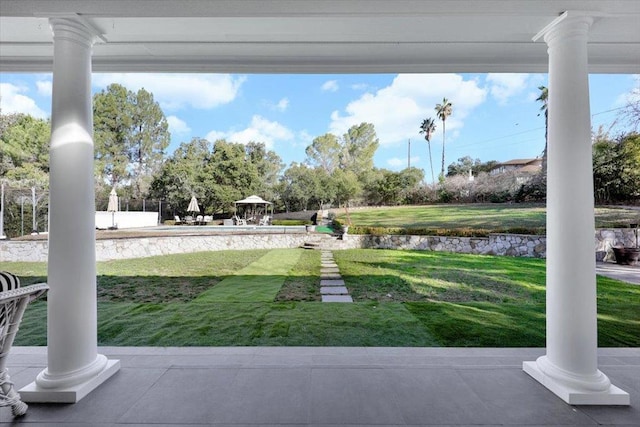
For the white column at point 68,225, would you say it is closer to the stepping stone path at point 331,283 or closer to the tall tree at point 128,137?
the stepping stone path at point 331,283

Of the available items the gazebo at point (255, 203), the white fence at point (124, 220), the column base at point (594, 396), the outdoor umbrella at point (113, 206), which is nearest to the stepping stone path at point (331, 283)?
the gazebo at point (255, 203)

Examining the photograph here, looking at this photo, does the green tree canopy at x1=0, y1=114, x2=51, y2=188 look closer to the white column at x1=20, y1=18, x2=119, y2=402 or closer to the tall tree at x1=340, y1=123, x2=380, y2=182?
the tall tree at x1=340, y1=123, x2=380, y2=182

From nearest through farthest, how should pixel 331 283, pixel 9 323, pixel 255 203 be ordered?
pixel 9 323 → pixel 331 283 → pixel 255 203

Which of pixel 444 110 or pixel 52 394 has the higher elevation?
pixel 444 110

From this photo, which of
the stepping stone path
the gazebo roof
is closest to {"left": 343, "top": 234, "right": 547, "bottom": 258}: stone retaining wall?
the stepping stone path

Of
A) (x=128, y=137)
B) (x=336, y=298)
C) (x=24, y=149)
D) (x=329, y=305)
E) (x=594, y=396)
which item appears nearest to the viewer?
(x=594, y=396)

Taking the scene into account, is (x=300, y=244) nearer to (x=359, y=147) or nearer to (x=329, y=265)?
(x=329, y=265)

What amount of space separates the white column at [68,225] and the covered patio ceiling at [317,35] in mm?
294

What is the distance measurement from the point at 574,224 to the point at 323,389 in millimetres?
1882

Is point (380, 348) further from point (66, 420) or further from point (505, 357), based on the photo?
point (66, 420)

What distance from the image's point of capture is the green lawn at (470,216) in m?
6.79

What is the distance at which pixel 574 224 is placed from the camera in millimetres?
1888

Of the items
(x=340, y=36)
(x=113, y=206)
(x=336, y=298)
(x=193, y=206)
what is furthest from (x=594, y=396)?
(x=113, y=206)

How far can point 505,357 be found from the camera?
8.11 feet
